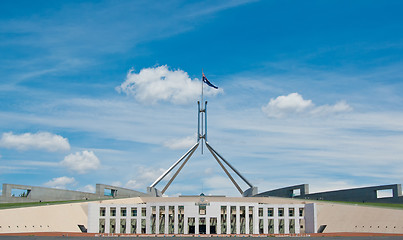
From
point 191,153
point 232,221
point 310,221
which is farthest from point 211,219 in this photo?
point 191,153

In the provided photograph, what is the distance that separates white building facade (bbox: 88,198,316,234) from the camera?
196ft

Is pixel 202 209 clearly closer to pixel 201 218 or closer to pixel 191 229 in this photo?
pixel 201 218

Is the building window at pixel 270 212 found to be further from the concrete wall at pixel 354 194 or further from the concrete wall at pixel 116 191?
the concrete wall at pixel 116 191

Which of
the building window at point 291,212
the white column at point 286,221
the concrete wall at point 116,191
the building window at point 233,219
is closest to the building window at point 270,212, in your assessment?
the white column at point 286,221

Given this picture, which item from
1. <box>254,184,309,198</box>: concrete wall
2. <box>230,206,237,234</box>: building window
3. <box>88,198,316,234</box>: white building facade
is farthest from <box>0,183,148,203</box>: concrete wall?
<box>254,184,309,198</box>: concrete wall

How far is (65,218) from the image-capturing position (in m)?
57.8

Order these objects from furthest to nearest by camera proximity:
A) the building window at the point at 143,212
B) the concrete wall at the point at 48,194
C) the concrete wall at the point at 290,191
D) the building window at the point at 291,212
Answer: the concrete wall at the point at 290,191 → the building window at the point at 291,212 → the building window at the point at 143,212 → the concrete wall at the point at 48,194

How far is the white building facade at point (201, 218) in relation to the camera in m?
59.8

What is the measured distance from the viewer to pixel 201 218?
6069cm

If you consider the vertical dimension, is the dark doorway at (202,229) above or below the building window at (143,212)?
below

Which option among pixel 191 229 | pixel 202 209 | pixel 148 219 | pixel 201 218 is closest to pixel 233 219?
pixel 201 218

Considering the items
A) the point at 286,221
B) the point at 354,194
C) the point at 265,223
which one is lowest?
the point at 265,223

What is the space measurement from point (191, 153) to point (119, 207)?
19415 mm

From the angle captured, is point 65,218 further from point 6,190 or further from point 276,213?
point 276,213
